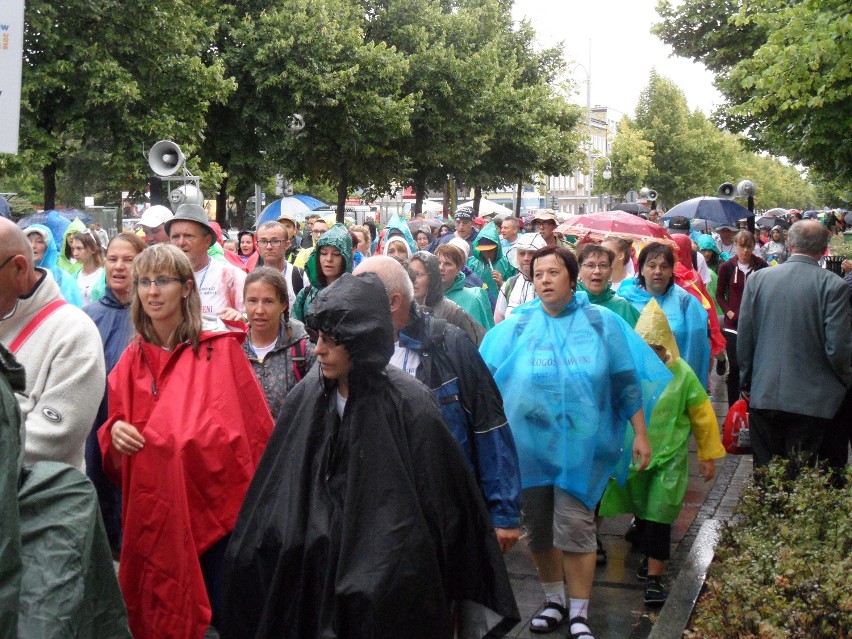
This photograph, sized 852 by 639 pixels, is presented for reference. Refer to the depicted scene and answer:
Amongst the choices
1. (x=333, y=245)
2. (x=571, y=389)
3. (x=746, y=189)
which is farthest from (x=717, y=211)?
(x=571, y=389)

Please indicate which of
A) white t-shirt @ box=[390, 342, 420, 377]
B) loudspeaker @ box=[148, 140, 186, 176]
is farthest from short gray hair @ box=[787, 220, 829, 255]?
loudspeaker @ box=[148, 140, 186, 176]

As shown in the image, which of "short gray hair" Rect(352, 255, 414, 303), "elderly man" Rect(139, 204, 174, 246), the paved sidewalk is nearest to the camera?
"short gray hair" Rect(352, 255, 414, 303)

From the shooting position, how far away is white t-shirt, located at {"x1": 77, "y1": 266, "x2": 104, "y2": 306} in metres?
8.29

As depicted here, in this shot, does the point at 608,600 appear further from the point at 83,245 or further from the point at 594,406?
the point at 83,245

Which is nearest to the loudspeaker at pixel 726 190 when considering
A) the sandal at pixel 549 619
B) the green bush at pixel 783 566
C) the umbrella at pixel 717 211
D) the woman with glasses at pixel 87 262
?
the umbrella at pixel 717 211

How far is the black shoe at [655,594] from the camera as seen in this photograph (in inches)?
234

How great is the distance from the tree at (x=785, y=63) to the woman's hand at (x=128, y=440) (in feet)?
28.3

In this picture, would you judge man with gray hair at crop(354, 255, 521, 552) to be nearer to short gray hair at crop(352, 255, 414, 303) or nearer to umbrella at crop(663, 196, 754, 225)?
short gray hair at crop(352, 255, 414, 303)

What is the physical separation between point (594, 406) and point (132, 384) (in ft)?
7.09

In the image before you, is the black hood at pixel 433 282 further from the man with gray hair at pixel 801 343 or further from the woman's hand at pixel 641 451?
the man with gray hair at pixel 801 343

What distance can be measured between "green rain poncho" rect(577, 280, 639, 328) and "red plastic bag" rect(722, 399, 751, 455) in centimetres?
92

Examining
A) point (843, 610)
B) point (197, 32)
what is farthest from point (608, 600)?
point (197, 32)

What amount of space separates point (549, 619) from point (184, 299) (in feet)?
8.05

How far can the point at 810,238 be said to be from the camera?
6645mm
